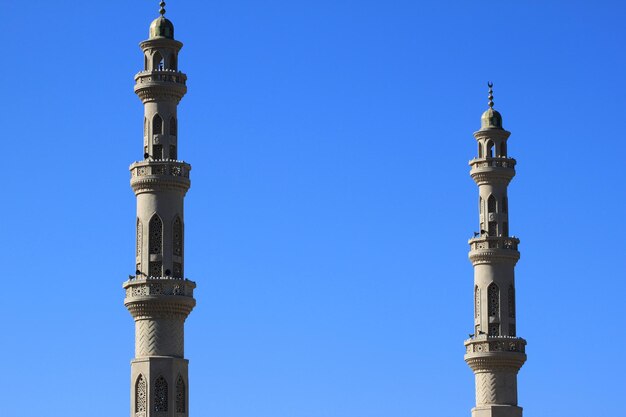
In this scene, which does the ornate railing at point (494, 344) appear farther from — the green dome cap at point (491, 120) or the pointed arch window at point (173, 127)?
the pointed arch window at point (173, 127)

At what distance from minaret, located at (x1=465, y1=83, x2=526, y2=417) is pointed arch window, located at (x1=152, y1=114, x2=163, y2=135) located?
18.9 metres

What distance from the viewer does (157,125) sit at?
62.0m

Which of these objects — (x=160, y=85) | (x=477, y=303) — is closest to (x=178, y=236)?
(x=160, y=85)

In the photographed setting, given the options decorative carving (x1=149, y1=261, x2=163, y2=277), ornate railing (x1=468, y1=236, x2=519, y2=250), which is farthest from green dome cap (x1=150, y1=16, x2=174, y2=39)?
ornate railing (x1=468, y1=236, x2=519, y2=250)

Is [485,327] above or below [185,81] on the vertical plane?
below

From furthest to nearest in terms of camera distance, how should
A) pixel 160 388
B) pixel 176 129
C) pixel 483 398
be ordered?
pixel 483 398 < pixel 176 129 < pixel 160 388

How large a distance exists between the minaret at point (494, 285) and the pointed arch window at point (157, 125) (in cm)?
1888

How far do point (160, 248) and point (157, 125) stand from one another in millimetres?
4731

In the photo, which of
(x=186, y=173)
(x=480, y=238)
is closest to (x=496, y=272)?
(x=480, y=238)

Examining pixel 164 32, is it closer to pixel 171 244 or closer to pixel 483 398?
pixel 171 244

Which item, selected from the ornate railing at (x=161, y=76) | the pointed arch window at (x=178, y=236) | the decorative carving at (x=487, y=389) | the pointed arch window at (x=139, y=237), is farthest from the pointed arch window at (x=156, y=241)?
the decorative carving at (x=487, y=389)

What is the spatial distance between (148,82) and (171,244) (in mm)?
6123

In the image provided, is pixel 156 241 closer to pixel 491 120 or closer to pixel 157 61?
A: pixel 157 61

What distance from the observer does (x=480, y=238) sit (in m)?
75.3
